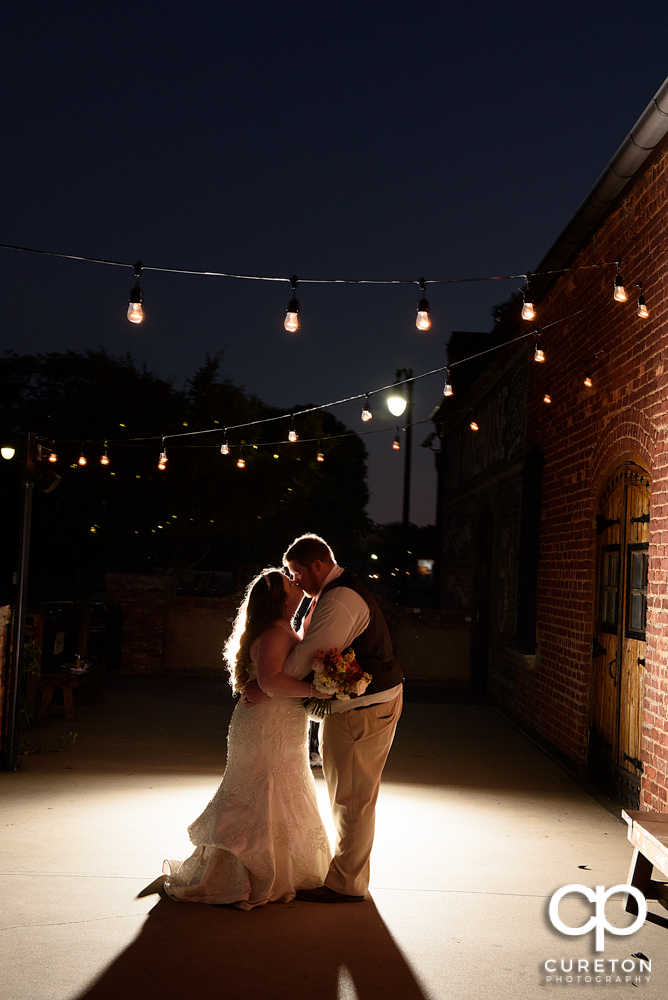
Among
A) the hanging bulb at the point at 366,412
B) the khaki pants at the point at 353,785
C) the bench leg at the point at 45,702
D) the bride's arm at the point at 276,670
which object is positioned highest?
the hanging bulb at the point at 366,412

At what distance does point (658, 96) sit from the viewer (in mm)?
5664

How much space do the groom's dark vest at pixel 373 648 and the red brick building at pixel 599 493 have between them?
7.42 ft

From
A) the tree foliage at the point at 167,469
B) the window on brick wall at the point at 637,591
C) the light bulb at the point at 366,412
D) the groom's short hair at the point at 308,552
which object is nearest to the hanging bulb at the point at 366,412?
the light bulb at the point at 366,412

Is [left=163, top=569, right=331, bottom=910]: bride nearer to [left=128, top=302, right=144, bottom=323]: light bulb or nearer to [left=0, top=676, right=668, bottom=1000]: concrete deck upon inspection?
[left=0, top=676, right=668, bottom=1000]: concrete deck

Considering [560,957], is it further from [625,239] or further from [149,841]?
[625,239]

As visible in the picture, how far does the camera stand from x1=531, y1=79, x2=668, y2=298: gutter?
19.4 ft

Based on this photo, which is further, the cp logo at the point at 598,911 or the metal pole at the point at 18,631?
the metal pole at the point at 18,631

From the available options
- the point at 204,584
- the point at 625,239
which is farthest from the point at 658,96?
the point at 204,584

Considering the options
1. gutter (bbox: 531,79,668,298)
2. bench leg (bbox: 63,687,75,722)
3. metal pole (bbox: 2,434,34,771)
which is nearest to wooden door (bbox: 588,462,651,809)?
gutter (bbox: 531,79,668,298)

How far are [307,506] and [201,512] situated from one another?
20.6 m

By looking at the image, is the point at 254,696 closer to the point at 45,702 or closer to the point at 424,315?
the point at 424,315

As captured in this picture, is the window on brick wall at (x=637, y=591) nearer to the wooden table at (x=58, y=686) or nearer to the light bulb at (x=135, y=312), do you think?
the light bulb at (x=135, y=312)

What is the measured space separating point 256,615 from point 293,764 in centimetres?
84
